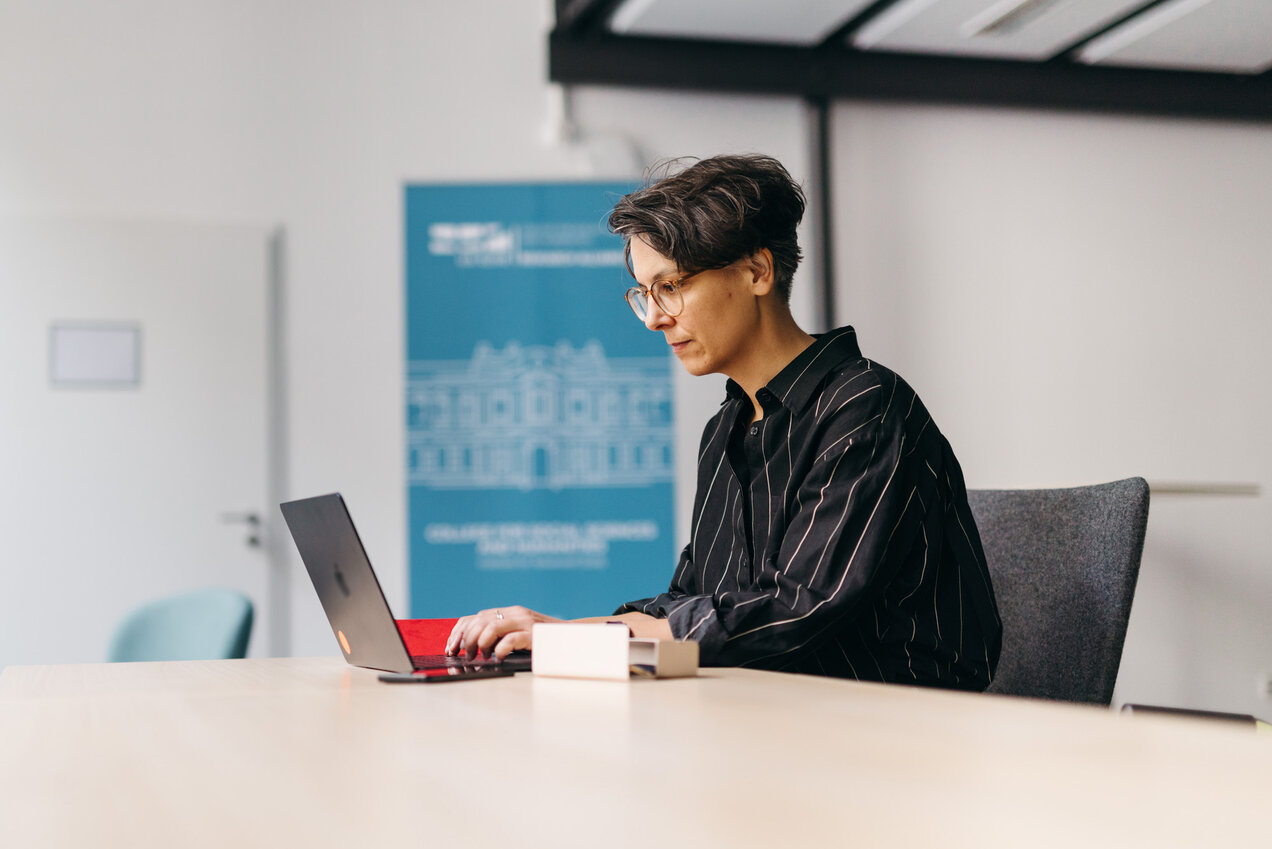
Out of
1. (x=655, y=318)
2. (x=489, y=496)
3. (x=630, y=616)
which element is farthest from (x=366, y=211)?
(x=630, y=616)

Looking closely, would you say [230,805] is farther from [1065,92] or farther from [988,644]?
[1065,92]

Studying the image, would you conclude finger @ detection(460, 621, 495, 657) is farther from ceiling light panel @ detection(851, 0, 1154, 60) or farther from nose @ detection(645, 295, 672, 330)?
ceiling light panel @ detection(851, 0, 1154, 60)

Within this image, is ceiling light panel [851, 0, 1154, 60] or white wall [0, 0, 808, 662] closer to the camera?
ceiling light panel [851, 0, 1154, 60]

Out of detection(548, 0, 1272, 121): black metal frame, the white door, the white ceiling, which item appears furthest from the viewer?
detection(548, 0, 1272, 121): black metal frame

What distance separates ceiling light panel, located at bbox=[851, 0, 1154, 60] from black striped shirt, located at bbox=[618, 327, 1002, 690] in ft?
8.74

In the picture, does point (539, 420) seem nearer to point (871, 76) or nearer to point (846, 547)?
→ point (871, 76)

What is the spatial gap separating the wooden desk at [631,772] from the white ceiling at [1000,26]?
336cm

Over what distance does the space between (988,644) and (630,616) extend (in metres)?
0.45

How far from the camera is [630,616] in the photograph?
1.43m

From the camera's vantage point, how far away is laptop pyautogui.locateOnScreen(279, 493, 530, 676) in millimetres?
1188

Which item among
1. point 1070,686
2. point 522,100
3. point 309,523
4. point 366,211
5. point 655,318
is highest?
point 522,100

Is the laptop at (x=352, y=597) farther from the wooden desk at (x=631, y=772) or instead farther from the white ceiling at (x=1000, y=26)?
the white ceiling at (x=1000, y=26)

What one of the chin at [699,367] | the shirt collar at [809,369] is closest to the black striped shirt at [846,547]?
the shirt collar at [809,369]

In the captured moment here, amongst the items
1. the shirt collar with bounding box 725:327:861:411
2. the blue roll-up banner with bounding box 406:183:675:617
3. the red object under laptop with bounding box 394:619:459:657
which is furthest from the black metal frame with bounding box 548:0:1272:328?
the red object under laptop with bounding box 394:619:459:657
